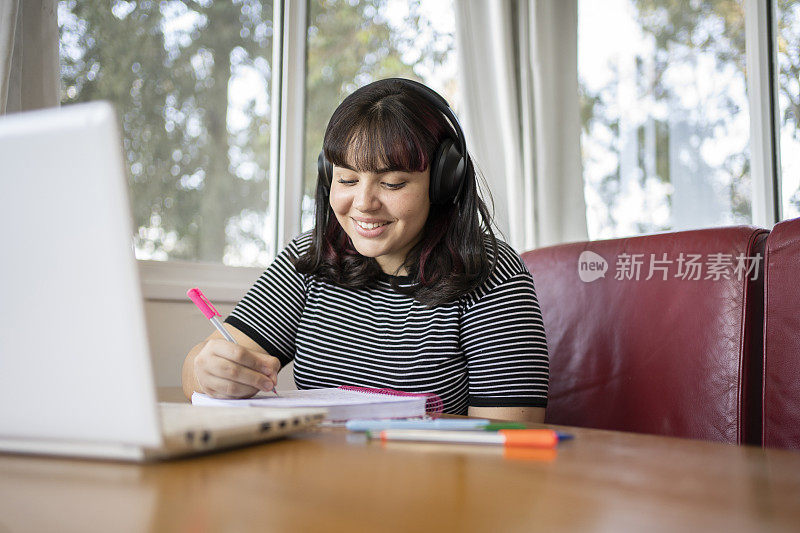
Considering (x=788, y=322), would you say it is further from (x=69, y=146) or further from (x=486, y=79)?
(x=486, y=79)

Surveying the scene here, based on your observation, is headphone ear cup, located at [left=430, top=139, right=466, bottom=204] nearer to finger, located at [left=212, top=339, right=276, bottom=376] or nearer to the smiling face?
the smiling face

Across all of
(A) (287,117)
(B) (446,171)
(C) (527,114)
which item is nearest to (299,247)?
(B) (446,171)

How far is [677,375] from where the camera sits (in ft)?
4.01

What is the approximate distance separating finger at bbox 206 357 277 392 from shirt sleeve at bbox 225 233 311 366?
1.50ft

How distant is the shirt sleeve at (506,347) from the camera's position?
3.85 feet

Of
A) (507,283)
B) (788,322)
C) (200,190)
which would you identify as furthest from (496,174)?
(788,322)

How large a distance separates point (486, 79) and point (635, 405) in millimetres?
1449

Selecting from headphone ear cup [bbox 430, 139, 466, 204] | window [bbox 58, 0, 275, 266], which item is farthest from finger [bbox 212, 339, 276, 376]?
window [bbox 58, 0, 275, 266]

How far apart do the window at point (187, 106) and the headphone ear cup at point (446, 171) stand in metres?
0.96

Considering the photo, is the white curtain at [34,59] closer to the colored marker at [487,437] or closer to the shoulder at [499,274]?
the shoulder at [499,274]

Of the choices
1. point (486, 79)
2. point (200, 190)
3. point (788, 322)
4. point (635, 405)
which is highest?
point (486, 79)

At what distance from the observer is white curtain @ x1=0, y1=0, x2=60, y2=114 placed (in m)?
1.54

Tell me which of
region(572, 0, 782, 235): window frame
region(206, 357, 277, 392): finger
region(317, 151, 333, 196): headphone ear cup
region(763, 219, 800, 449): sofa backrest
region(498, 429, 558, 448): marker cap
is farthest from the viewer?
region(572, 0, 782, 235): window frame

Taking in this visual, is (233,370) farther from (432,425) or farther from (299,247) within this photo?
(299,247)
